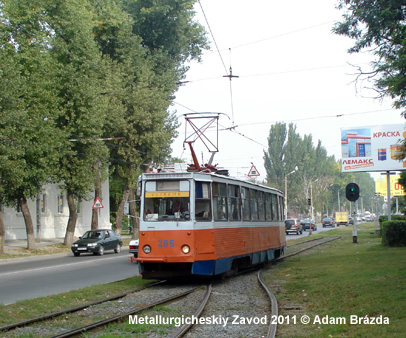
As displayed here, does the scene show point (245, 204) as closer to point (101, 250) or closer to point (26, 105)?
point (101, 250)

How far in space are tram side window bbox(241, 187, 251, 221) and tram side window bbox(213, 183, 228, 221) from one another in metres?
1.79

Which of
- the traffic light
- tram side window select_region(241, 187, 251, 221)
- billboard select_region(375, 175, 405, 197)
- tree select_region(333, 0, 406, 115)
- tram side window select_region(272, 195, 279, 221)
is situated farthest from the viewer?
billboard select_region(375, 175, 405, 197)

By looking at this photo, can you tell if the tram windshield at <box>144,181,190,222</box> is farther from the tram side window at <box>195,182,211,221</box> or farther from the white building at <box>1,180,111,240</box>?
the white building at <box>1,180,111,240</box>

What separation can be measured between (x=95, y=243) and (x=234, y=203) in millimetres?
15382

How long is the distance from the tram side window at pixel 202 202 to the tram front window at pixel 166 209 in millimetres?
292

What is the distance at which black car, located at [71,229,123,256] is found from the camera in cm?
2984

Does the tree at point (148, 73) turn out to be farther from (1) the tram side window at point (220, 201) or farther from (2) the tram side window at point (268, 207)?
(1) the tram side window at point (220, 201)

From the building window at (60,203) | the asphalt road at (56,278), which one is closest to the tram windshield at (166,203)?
the asphalt road at (56,278)

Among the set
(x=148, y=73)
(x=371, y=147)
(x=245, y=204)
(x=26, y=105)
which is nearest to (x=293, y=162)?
(x=371, y=147)

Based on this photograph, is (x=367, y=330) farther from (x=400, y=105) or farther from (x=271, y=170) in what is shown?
(x=271, y=170)

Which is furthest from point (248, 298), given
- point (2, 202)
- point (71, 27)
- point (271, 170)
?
point (271, 170)

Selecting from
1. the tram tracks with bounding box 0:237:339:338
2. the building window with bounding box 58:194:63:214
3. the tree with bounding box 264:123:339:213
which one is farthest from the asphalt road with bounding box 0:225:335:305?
the tree with bounding box 264:123:339:213

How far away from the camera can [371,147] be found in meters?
44.4

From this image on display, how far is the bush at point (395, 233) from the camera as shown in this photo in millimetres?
25406
